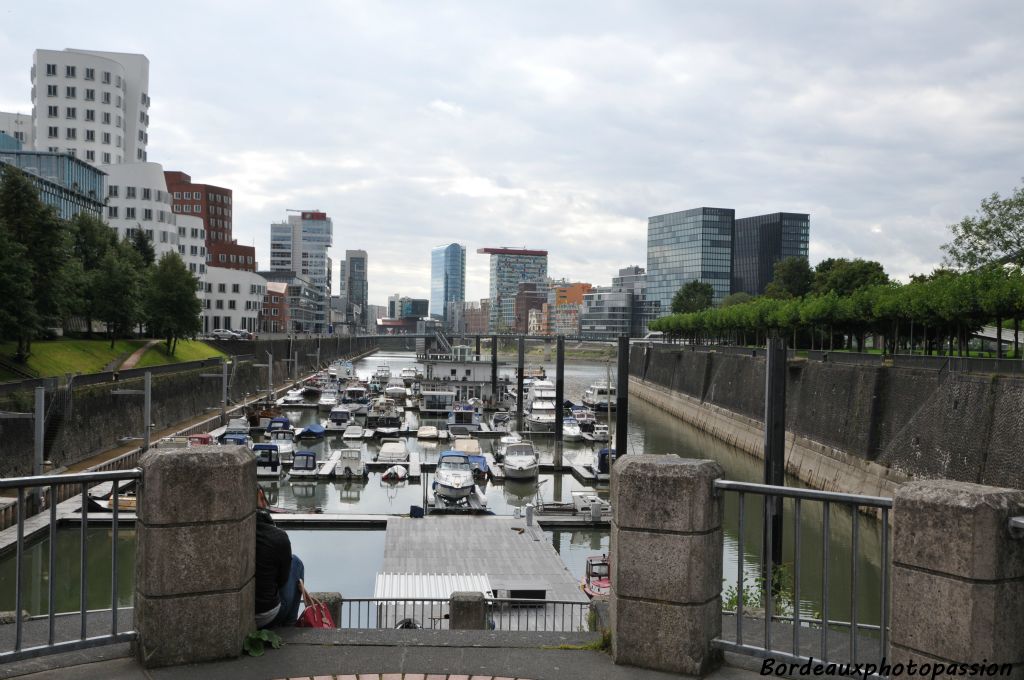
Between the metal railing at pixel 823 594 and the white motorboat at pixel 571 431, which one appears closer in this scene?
the metal railing at pixel 823 594

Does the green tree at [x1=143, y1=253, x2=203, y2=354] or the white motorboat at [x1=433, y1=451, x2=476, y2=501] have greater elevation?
the green tree at [x1=143, y1=253, x2=203, y2=354]

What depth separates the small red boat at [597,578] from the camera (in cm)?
2072

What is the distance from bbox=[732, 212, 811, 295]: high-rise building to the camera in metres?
190

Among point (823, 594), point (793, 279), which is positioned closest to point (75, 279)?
point (823, 594)

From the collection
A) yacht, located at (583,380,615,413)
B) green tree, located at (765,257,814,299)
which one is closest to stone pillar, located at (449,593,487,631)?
yacht, located at (583,380,615,413)

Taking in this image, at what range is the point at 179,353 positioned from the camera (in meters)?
64.5

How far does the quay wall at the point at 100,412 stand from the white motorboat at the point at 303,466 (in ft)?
26.7

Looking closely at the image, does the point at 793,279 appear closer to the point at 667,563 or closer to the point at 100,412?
the point at 100,412

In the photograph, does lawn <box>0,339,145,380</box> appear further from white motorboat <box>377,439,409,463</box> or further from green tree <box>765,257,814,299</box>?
green tree <box>765,257,814,299</box>

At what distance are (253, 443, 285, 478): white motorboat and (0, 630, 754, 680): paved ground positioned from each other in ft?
110

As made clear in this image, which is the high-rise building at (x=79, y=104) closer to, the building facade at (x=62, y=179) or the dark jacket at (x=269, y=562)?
the building facade at (x=62, y=179)

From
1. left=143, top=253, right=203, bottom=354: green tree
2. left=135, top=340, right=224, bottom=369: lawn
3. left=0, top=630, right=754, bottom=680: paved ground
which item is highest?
left=143, top=253, right=203, bottom=354: green tree

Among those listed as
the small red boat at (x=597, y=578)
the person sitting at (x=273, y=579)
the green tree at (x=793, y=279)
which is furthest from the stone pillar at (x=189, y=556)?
the green tree at (x=793, y=279)

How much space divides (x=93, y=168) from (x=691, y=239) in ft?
478
